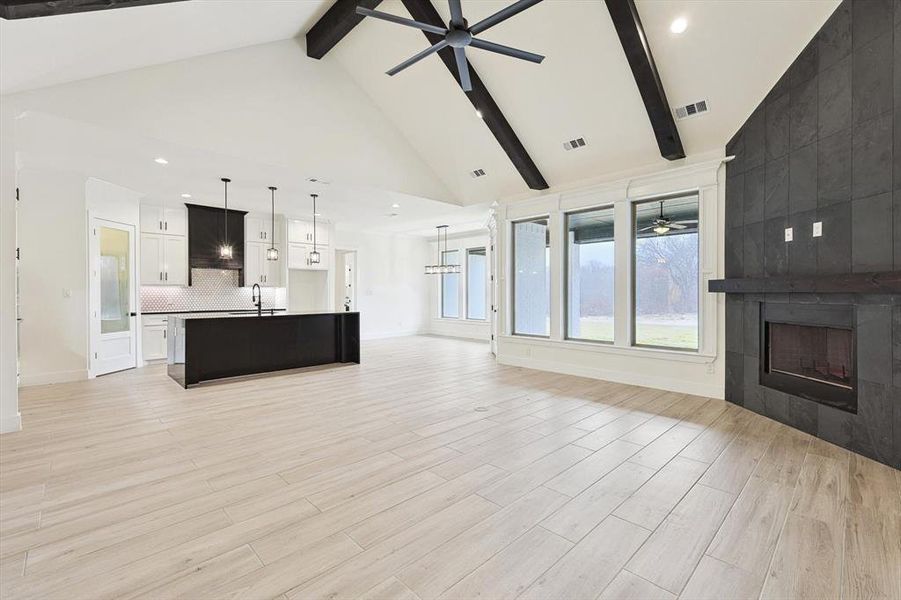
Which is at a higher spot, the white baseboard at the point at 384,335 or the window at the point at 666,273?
the window at the point at 666,273

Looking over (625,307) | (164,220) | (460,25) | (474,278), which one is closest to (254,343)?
(164,220)

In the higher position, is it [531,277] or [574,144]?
[574,144]

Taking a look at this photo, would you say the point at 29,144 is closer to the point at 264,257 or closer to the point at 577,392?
the point at 264,257

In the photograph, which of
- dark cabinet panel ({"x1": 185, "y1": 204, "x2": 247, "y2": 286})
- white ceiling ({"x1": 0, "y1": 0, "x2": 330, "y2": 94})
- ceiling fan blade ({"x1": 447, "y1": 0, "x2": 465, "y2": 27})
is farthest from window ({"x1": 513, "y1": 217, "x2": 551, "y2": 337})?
dark cabinet panel ({"x1": 185, "y1": 204, "x2": 247, "y2": 286})

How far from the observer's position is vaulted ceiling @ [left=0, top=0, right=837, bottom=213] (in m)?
3.52

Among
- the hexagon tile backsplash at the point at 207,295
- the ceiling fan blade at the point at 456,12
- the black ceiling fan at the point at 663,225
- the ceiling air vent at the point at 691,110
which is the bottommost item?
the hexagon tile backsplash at the point at 207,295

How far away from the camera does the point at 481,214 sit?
28.1ft

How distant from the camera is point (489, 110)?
550cm

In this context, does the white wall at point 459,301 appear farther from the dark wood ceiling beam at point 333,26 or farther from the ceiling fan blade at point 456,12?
the ceiling fan blade at point 456,12

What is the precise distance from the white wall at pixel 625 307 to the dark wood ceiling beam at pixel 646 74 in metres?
0.45

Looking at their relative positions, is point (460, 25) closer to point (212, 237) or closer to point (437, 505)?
point (437, 505)

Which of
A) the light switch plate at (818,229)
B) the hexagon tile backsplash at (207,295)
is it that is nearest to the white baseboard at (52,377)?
the hexagon tile backsplash at (207,295)

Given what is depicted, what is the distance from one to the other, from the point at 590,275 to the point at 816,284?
3013mm

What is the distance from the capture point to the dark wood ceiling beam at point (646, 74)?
3.82 meters
